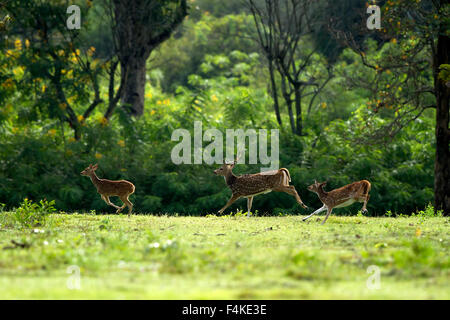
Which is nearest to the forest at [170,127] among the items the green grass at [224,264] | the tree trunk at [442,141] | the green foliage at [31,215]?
the tree trunk at [442,141]

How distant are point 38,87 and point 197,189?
6.77 m

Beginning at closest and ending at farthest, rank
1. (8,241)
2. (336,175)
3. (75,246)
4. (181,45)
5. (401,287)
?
(401,287)
(75,246)
(8,241)
(336,175)
(181,45)

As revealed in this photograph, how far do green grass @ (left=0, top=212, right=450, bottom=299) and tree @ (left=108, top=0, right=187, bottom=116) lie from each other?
39.9 ft

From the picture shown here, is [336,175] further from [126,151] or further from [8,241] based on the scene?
[8,241]

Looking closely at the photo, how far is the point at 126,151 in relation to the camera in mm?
19938

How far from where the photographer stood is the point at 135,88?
23.3 m

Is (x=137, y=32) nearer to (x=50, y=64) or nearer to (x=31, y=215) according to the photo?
(x=50, y=64)

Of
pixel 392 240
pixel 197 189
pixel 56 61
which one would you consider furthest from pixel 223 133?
pixel 392 240

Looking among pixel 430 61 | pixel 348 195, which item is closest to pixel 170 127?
pixel 430 61

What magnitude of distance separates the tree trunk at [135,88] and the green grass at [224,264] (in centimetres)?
1344

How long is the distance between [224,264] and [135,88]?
17.1 m

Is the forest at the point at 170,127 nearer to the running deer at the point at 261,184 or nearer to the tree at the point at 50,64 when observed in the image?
the tree at the point at 50,64

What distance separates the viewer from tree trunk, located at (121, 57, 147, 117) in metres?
23.0

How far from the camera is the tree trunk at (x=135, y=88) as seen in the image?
2298 centimetres
